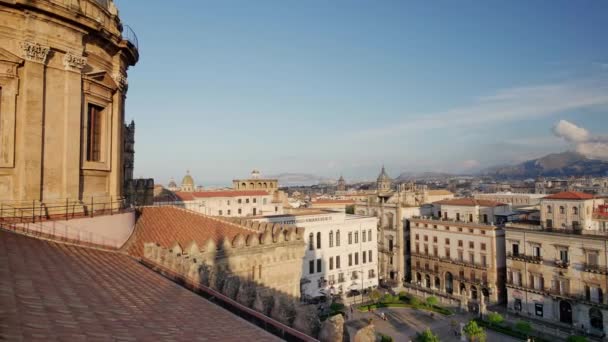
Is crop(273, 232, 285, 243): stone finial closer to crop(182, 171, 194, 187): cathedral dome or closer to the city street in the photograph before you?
the city street

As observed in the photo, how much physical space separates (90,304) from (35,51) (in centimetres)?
1177

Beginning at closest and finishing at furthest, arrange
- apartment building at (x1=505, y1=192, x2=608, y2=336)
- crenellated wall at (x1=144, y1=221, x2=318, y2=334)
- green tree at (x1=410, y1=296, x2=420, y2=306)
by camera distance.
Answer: crenellated wall at (x1=144, y1=221, x2=318, y2=334) → apartment building at (x1=505, y1=192, x2=608, y2=336) → green tree at (x1=410, y1=296, x2=420, y2=306)

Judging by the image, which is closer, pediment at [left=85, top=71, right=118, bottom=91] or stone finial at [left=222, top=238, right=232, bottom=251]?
pediment at [left=85, top=71, right=118, bottom=91]

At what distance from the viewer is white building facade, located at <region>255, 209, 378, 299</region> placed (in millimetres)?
58469

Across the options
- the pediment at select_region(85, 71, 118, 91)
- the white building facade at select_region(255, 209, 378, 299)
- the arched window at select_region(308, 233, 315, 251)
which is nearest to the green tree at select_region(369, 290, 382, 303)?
the white building facade at select_region(255, 209, 378, 299)

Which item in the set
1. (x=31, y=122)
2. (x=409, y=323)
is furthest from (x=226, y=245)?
(x=409, y=323)

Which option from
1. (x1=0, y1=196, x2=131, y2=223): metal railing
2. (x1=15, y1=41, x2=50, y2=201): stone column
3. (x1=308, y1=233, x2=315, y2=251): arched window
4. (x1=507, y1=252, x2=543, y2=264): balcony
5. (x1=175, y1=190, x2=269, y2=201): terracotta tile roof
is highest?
(x1=15, y1=41, x2=50, y2=201): stone column

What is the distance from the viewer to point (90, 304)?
895 centimetres

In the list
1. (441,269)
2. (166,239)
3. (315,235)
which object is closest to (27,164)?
(166,239)

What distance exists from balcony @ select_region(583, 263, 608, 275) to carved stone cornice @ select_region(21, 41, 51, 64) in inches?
2266

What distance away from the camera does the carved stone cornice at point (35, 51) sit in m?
15.7

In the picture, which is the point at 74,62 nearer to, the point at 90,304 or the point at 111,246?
the point at 111,246

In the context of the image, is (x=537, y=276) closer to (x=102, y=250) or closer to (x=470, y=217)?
(x=470, y=217)

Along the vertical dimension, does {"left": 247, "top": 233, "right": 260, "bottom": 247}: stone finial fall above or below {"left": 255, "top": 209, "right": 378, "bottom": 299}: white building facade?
above
